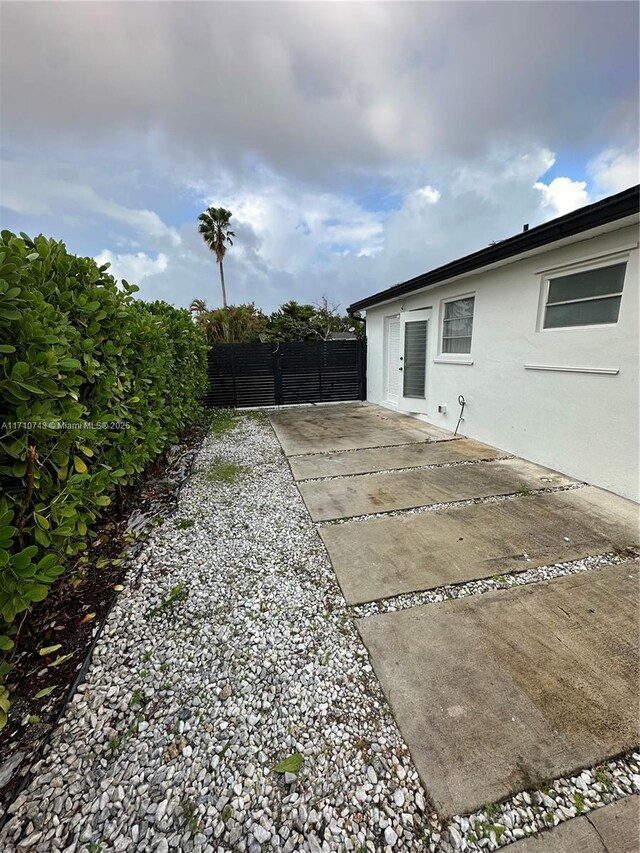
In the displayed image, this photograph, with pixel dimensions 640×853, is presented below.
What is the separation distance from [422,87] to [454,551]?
24.6ft

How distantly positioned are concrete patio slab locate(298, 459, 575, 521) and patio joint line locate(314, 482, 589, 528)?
1.9 inches

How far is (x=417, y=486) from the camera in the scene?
388 cm

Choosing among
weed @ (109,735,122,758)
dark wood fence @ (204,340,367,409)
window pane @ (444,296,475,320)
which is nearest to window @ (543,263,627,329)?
window pane @ (444,296,475,320)

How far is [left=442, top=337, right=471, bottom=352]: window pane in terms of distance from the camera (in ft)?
19.0

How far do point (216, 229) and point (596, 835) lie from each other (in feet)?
84.8

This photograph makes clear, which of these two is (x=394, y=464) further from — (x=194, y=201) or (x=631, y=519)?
(x=194, y=201)

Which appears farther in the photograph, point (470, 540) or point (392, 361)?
point (392, 361)

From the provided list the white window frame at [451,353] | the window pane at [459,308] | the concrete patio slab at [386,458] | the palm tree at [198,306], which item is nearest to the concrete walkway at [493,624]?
the concrete patio slab at [386,458]

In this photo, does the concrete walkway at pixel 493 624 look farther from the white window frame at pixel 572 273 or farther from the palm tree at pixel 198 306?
the palm tree at pixel 198 306

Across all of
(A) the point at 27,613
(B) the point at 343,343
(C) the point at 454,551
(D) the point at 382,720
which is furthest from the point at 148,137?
(D) the point at 382,720

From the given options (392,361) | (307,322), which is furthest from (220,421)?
(307,322)

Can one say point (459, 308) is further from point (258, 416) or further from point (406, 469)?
point (258, 416)

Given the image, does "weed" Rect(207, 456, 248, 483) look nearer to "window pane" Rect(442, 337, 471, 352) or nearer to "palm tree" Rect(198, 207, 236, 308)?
"window pane" Rect(442, 337, 471, 352)

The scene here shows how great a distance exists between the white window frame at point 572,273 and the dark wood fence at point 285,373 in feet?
18.1
